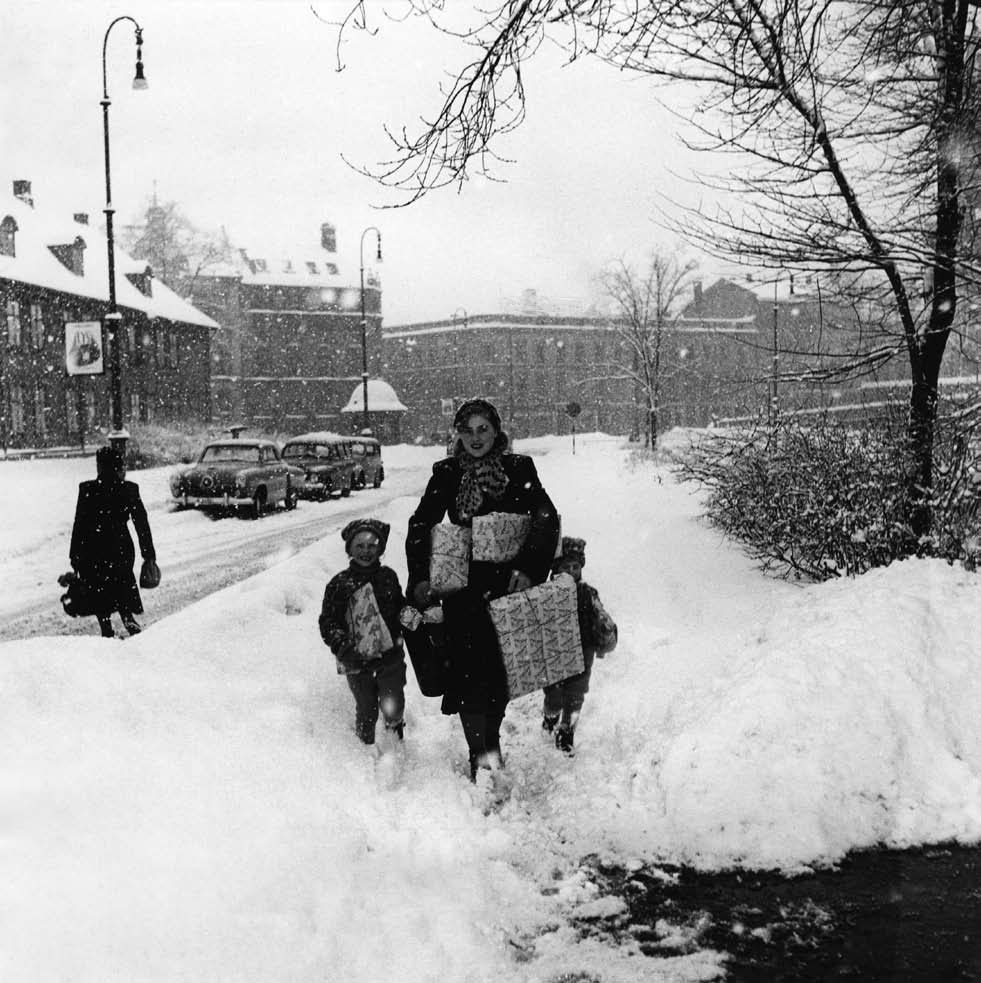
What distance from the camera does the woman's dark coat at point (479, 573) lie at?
4.54m

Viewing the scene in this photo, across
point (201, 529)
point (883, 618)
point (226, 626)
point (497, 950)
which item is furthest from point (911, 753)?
point (201, 529)

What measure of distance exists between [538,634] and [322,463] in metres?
20.2

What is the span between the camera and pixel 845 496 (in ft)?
25.0

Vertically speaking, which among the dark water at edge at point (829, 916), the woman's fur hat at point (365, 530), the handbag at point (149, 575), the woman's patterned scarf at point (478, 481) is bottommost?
the dark water at edge at point (829, 916)

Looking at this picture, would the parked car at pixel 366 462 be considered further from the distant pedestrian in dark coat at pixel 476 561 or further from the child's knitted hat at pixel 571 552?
the distant pedestrian in dark coat at pixel 476 561

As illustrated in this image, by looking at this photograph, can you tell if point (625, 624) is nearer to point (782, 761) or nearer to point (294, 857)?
point (782, 761)

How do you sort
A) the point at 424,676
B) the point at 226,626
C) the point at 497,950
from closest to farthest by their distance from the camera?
the point at 497,950
the point at 424,676
the point at 226,626

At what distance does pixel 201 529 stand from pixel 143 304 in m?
27.8

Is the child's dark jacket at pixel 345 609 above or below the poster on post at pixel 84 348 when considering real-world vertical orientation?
below

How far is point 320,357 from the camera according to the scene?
2446 inches

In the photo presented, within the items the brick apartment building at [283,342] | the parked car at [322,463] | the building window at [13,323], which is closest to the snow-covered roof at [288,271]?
the brick apartment building at [283,342]

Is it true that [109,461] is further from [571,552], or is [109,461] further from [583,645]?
A: [583,645]

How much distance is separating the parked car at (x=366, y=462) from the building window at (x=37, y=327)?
15.2m

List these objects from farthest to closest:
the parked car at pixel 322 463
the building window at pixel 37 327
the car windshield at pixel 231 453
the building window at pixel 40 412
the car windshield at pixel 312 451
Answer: the building window at pixel 40 412 → the building window at pixel 37 327 → the car windshield at pixel 312 451 → the parked car at pixel 322 463 → the car windshield at pixel 231 453
